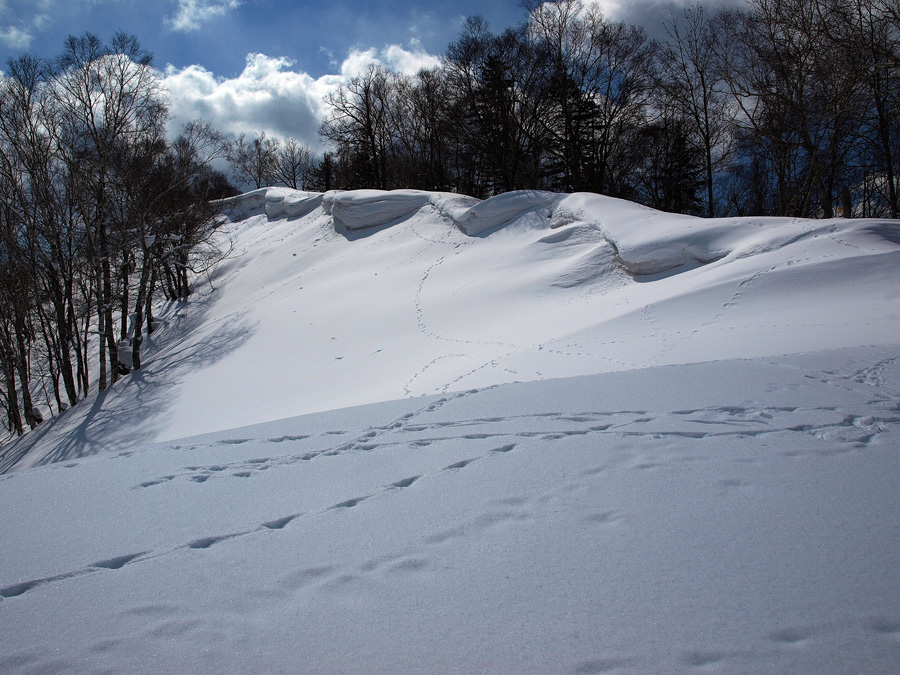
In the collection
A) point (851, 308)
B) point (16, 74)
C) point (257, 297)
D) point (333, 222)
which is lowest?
point (851, 308)

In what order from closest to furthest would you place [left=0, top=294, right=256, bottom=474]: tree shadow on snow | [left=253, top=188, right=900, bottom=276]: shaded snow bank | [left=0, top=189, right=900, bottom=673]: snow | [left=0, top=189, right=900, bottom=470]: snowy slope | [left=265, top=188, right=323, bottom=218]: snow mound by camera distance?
1. [left=0, top=189, right=900, bottom=673]: snow
2. [left=0, top=189, right=900, bottom=470]: snowy slope
3. [left=253, top=188, right=900, bottom=276]: shaded snow bank
4. [left=0, top=294, right=256, bottom=474]: tree shadow on snow
5. [left=265, top=188, right=323, bottom=218]: snow mound

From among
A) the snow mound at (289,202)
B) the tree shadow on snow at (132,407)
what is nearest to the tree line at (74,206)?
the tree shadow on snow at (132,407)

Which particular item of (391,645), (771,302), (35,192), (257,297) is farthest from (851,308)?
(35,192)

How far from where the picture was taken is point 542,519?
2182 millimetres

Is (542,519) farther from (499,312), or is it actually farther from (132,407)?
(132,407)

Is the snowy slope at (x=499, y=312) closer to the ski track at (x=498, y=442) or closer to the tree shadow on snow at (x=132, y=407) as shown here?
the tree shadow on snow at (x=132, y=407)

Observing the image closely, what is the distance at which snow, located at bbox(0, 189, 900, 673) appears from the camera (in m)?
1.57

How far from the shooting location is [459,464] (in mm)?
2820

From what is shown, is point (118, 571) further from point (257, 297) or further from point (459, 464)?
point (257, 297)

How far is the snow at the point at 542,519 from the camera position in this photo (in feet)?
5.14

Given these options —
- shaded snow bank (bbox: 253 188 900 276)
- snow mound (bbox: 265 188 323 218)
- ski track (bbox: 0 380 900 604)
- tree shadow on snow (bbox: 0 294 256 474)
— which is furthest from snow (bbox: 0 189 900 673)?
snow mound (bbox: 265 188 323 218)

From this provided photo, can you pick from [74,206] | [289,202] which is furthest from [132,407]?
[289,202]

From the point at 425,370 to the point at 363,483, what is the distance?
13.6ft

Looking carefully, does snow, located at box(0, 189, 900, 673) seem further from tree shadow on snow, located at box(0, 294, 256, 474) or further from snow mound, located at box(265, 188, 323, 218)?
snow mound, located at box(265, 188, 323, 218)
